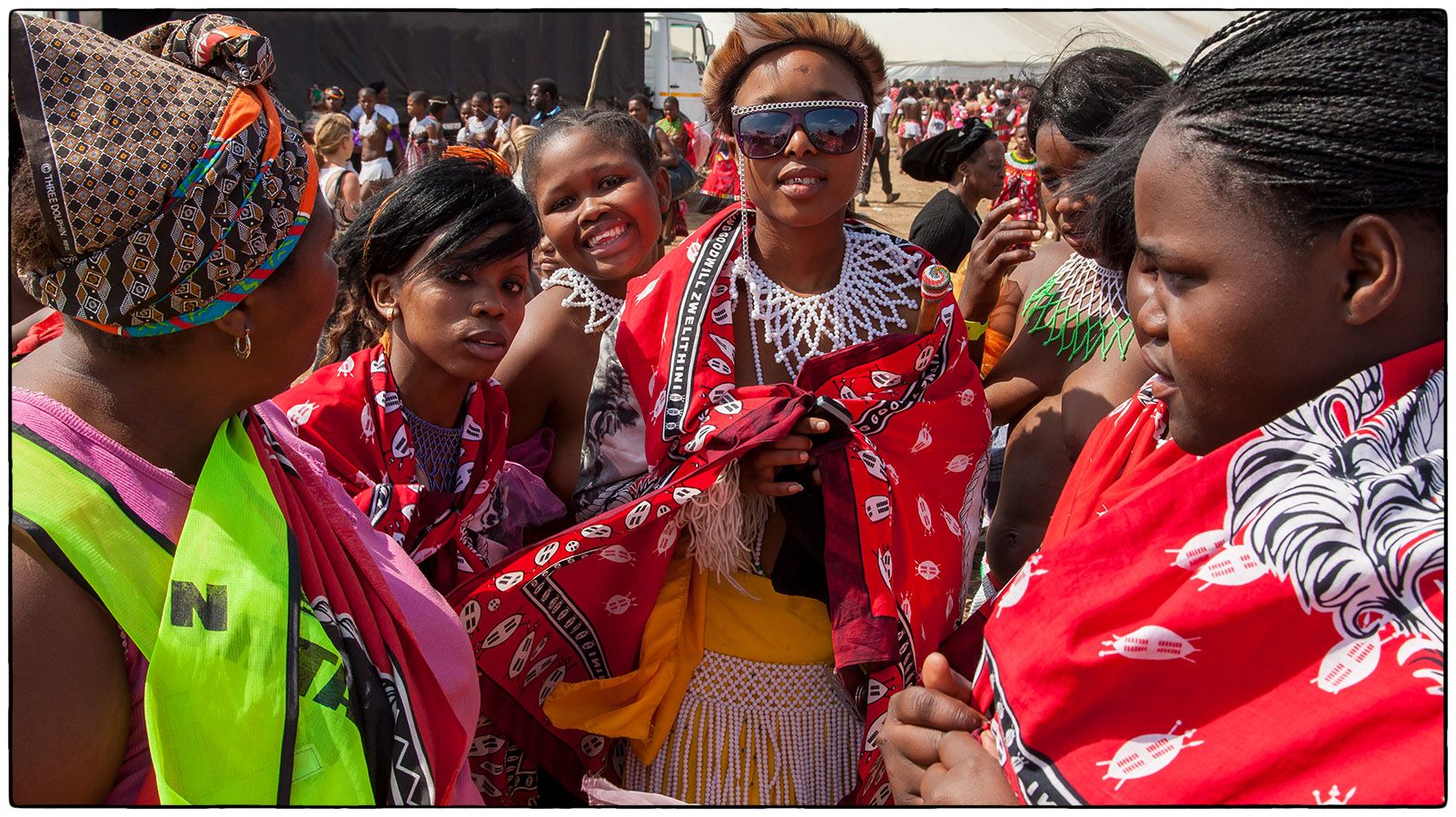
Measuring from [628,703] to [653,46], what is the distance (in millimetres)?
20574

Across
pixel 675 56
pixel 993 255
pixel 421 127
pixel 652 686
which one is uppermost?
pixel 993 255

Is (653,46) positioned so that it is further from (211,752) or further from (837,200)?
(211,752)

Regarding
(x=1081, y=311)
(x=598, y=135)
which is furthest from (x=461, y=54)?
(x=1081, y=311)

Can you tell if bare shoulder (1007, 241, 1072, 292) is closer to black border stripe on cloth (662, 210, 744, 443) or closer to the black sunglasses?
the black sunglasses

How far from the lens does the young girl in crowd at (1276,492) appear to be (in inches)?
43.4

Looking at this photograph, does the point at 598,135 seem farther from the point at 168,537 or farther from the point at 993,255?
the point at 168,537

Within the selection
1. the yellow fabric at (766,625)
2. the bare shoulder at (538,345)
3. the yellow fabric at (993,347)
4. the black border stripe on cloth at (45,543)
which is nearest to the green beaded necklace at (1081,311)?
the yellow fabric at (993,347)

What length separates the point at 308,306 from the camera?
155 cm

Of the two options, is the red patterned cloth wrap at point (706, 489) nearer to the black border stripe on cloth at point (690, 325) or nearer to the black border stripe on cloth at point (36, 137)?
the black border stripe on cloth at point (690, 325)

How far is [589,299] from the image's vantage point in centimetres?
290

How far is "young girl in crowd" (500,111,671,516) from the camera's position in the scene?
2842 mm

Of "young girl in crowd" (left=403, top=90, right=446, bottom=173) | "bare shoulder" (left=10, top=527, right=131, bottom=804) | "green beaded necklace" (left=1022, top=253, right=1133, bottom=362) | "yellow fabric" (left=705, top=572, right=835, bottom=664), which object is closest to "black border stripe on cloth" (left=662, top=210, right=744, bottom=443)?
"yellow fabric" (left=705, top=572, right=835, bottom=664)

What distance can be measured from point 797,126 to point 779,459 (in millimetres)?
817

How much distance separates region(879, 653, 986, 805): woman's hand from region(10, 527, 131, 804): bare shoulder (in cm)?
106
